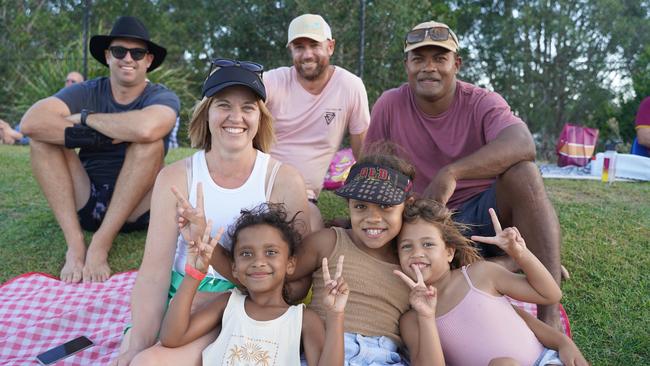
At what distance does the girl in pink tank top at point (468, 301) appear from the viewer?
94.3 inches

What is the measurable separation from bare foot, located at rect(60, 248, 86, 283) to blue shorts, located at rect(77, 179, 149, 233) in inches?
14.1

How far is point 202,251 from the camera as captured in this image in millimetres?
2342

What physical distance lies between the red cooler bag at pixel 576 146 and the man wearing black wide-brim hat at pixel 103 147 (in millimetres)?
6386

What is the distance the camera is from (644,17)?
15938mm

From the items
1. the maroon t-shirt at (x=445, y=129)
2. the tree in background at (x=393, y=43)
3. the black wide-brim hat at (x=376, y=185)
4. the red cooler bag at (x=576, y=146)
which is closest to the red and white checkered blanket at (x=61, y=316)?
the maroon t-shirt at (x=445, y=129)

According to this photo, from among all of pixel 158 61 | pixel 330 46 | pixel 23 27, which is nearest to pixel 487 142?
pixel 330 46

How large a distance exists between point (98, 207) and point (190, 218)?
214 cm

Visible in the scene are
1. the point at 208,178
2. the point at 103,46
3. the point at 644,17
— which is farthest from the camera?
the point at 644,17

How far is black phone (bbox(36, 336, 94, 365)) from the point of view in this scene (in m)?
2.94

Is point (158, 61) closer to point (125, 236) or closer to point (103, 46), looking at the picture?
point (103, 46)

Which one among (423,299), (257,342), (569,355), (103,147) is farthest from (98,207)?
(569,355)

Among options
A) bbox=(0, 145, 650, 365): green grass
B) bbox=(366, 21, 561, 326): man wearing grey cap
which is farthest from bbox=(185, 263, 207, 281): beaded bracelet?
bbox=(0, 145, 650, 365): green grass

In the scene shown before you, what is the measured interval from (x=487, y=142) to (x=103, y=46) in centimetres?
287

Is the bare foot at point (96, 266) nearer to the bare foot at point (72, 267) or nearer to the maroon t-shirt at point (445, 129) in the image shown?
the bare foot at point (72, 267)
